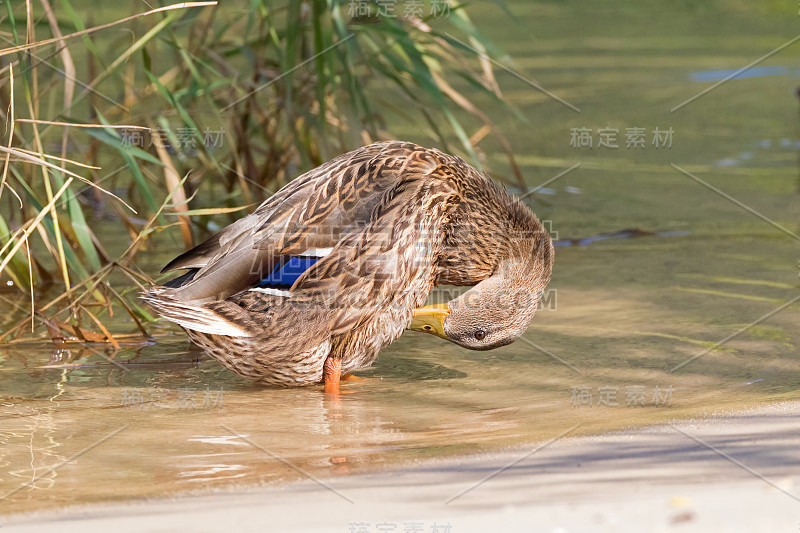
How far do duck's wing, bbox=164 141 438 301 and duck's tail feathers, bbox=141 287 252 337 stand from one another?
54 mm

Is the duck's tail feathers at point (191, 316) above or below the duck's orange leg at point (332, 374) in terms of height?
above

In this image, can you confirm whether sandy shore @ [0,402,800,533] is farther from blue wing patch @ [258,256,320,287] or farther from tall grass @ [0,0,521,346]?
tall grass @ [0,0,521,346]

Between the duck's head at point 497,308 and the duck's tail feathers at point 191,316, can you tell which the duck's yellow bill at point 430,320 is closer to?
the duck's head at point 497,308

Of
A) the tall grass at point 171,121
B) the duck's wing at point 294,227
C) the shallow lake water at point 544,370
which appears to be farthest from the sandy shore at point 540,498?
the tall grass at point 171,121

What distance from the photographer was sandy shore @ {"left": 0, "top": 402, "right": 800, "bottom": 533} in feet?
8.63

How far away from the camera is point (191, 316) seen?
3.86 m

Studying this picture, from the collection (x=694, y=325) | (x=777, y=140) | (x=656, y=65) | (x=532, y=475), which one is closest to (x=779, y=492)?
(x=532, y=475)

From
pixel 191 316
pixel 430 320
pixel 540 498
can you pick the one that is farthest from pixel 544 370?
pixel 540 498

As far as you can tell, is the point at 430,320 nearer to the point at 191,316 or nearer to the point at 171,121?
the point at 191,316

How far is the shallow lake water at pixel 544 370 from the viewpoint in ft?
11.2

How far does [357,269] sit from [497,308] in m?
0.57

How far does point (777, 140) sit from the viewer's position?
23.9 ft

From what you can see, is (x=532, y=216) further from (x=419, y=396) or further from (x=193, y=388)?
(x=193, y=388)

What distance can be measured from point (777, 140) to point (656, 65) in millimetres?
1921
